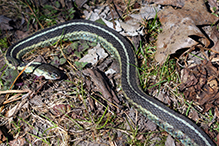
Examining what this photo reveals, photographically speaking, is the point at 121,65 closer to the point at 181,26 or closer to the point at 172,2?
the point at 181,26

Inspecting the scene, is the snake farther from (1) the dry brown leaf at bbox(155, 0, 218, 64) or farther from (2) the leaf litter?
(1) the dry brown leaf at bbox(155, 0, 218, 64)

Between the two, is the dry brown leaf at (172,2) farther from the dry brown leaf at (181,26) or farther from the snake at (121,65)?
the snake at (121,65)

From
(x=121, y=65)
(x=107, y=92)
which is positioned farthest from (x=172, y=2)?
(x=107, y=92)

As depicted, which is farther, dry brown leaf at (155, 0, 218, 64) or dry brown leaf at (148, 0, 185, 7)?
dry brown leaf at (148, 0, 185, 7)

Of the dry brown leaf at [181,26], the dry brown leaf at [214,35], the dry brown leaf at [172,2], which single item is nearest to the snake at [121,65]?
the dry brown leaf at [181,26]

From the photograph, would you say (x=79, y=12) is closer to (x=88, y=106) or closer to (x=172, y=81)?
(x=88, y=106)

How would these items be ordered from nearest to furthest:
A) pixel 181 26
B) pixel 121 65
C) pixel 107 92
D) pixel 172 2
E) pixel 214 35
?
pixel 181 26 < pixel 107 92 < pixel 214 35 < pixel 121 65 < pixel 172 2

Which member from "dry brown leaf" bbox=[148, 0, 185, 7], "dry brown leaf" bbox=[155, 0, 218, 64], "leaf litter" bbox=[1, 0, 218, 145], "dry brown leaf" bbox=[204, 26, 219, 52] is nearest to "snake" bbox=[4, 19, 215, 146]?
"leaf litter" bbox=[1, 0, 218, 145]
